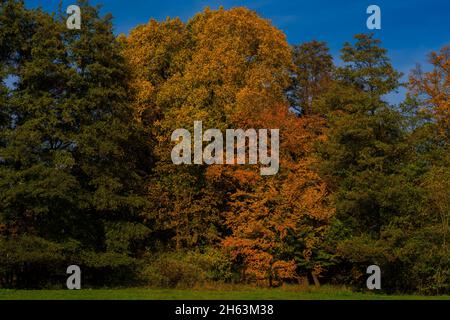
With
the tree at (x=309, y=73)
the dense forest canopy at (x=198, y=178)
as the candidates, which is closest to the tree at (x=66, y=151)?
the dense forest canopy at (x=198, y=178)

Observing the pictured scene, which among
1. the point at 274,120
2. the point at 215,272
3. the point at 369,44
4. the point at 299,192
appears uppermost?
the point at 369,44

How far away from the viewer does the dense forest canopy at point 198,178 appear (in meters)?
27.6

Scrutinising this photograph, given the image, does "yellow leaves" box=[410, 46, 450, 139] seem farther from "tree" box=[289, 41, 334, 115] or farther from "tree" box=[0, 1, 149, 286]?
"tree" box=[0, 1, 149, 286]

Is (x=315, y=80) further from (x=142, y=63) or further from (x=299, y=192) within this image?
(x=299, y=192)

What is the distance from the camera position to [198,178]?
35.3m

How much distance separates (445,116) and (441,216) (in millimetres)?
13221

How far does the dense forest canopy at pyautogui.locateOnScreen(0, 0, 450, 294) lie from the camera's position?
27.6 metres

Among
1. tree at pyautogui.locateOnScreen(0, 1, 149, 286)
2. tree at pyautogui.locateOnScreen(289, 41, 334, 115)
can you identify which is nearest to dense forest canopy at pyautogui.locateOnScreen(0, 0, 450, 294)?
tree at pyautogui.locateOnScreen(0, 1, 149, 286)

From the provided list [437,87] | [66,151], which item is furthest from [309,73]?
[66,151]

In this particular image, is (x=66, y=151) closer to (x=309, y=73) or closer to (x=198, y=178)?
(x=198, y=178)

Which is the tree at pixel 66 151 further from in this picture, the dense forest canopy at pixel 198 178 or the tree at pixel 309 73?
the tree at pixel 309 73

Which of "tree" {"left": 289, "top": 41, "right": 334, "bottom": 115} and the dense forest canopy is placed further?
"tree" {"left": 289, "top": 41, "right": 334, "bottom": 115}
